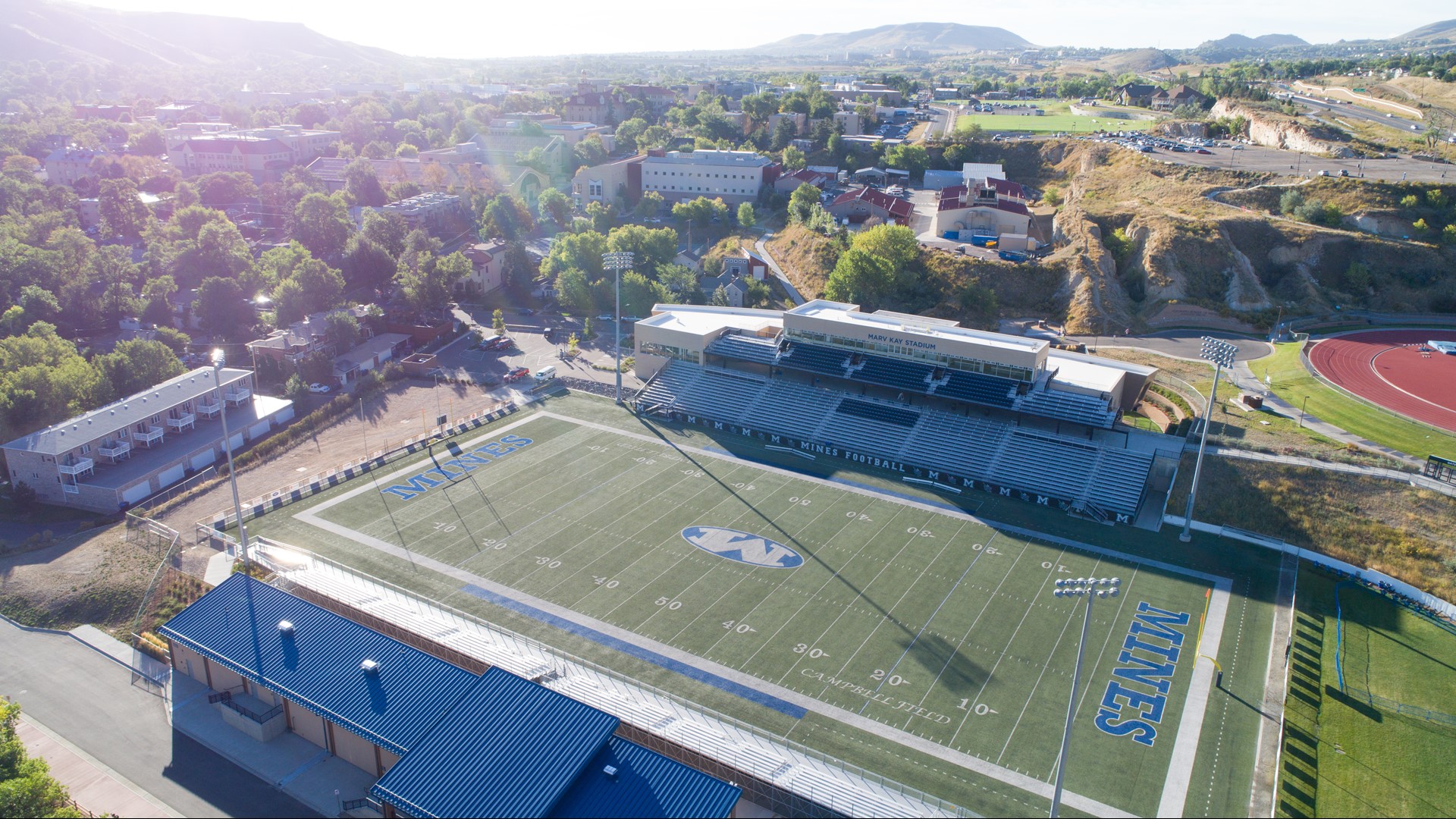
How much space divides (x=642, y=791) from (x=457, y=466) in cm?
2931

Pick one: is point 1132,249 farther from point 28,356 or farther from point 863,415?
point 28,356

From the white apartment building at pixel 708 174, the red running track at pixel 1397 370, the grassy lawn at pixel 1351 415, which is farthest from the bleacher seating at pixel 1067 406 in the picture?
the white apartment building at pixel 708 174

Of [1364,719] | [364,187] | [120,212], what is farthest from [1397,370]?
[120,212]

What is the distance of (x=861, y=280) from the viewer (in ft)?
232

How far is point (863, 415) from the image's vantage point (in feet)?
169

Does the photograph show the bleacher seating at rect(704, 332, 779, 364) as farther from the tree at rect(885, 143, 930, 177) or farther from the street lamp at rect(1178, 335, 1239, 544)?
the tree at rect(885, 143, 930, 177)

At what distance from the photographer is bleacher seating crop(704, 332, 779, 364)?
55.5m

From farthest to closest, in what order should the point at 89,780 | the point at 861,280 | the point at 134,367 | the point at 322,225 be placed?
the point at 322,225, the point at 861,280, the point at 134,367, the point at 89,780

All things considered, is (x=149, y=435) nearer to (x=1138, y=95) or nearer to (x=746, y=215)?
(x=746, y=215)

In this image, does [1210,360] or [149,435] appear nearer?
[1210,360]

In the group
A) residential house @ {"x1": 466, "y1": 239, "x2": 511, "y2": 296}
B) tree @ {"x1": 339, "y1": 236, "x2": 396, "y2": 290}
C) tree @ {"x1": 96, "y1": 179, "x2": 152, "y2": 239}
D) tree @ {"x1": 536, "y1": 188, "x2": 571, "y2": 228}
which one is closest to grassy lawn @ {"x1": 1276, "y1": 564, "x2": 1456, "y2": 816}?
residential house @ {"x1": 466, "y1": 239, "x2": 511, "y2": 296}

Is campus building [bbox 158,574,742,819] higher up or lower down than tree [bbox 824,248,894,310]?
lower down

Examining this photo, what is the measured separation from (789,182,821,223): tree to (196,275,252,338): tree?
57.3 metres

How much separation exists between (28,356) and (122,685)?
33.0 m
